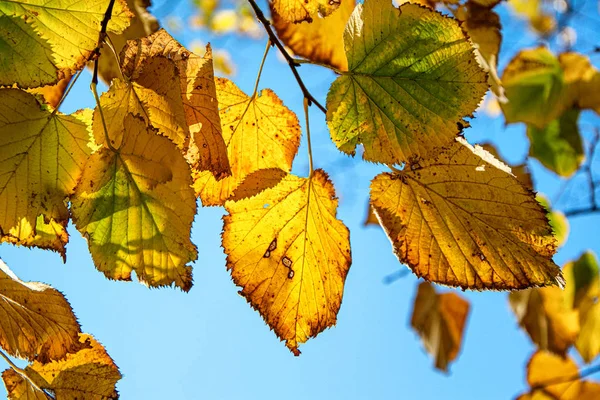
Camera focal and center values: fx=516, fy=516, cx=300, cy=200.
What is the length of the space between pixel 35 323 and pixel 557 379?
58.3 inches

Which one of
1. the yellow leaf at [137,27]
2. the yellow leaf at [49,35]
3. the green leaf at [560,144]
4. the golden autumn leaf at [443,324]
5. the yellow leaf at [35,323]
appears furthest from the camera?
the golden autumn leaf at [443,324]

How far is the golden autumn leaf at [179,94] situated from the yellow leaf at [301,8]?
0.21 feet

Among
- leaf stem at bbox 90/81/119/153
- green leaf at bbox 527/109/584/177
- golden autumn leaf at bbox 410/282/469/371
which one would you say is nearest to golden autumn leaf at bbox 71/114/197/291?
leaf stem at bbox 90/81/119/153

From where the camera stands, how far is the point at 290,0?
1.22 ft

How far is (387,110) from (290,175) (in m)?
0.11

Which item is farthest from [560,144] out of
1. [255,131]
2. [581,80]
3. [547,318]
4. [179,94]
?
[179,94]

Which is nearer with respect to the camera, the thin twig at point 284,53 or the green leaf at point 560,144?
A: the thin twig at point 284,53

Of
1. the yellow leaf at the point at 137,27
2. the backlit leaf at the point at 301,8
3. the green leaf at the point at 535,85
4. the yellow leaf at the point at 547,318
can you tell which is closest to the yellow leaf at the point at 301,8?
the backlit leaf at the point at 301,8

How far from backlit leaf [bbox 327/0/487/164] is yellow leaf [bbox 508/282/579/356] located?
49.2 inches

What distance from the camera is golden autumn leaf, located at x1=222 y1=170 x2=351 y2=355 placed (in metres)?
0.42

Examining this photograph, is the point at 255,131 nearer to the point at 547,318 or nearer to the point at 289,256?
the point at 289,256

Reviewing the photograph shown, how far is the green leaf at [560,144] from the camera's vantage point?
121cm

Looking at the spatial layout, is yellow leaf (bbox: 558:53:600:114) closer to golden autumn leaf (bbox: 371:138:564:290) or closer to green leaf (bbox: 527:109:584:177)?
green leaf (bbox: 527:109:584:177)

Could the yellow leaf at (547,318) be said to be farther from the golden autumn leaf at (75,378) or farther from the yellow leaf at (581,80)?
the golden autumn leaf at (75,378)
